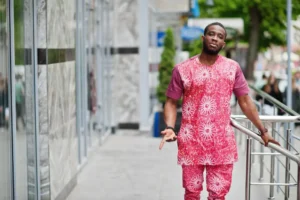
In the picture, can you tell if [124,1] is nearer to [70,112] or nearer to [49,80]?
[70,112]

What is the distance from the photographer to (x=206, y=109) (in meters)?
5.13

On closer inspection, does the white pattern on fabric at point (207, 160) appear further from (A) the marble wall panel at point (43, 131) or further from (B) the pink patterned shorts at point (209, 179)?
(A) the marble wall panel at point (43, 131)

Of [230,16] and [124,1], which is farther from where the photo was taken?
[230,16]

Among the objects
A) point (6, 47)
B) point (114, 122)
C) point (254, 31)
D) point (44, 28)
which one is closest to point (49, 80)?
point (44, 28)

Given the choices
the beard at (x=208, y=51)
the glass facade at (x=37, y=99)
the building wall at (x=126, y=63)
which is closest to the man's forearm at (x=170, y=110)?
the beard at (x=208, y=51)

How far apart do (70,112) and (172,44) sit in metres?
10.5

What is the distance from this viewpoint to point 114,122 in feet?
45.8

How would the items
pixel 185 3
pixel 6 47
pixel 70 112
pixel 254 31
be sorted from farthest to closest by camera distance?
pixel 254 31, pixel 185 3, pixel 70 112, pixel 6 47

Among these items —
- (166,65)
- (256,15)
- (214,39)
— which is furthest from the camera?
(256,15)

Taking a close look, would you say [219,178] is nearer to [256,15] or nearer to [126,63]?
[126,63]

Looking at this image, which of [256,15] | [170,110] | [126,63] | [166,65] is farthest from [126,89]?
[256,15]

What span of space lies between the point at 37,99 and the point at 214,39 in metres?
2.15

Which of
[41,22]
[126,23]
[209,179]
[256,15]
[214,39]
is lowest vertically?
[209,179]

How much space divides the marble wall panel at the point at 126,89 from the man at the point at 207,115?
888 cm
